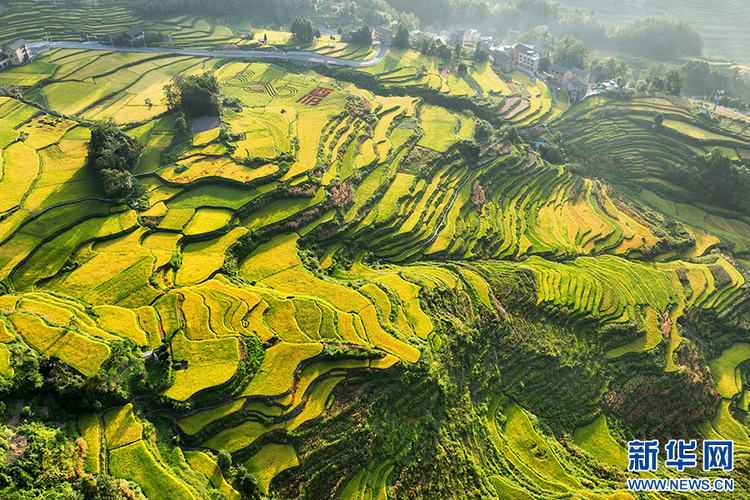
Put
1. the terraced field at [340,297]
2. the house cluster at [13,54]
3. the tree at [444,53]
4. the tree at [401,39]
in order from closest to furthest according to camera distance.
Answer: the terraced field at [340,297] < the house cluster at [13,54] < the tree at [444,53] < the tree at [401,39]

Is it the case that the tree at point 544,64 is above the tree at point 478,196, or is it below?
above

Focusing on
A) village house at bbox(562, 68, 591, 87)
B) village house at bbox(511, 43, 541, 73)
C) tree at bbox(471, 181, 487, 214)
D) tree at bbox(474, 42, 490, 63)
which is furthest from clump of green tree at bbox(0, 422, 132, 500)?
village house at bbox(511, 43, 541, 73)

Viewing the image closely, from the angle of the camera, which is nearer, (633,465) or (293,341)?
(293,341)

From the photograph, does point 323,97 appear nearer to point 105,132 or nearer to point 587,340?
point 105,132

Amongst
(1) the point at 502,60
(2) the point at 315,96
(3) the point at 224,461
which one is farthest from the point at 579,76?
(3) the point at 224,461

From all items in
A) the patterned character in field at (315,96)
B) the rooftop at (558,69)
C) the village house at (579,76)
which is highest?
the rooftop at (558,69)

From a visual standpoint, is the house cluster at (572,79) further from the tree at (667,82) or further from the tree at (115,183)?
the tree at (115,183)

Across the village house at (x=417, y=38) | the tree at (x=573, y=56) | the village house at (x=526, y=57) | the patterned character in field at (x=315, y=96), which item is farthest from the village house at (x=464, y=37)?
the patterned character in field at (x=315, y=96)

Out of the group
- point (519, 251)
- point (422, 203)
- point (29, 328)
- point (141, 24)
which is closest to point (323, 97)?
point (422, 203)
